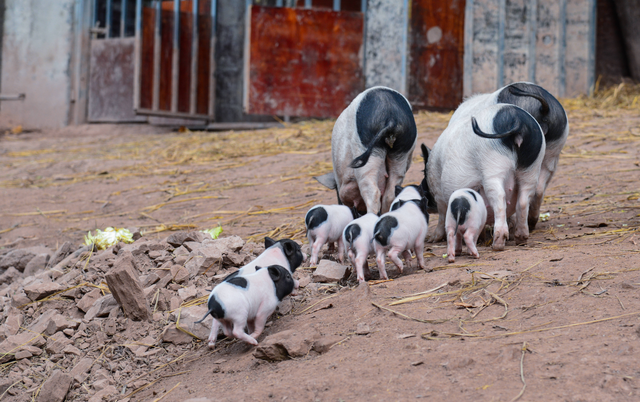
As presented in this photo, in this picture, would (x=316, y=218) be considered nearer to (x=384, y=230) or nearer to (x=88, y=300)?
(x=384, y=230)

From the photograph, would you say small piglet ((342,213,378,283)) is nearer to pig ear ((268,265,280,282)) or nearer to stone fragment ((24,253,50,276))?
pig ear ((268,265,280,282))

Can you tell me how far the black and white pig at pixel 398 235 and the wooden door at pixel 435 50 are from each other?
631 centimetres

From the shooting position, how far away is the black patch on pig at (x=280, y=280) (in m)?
2.97

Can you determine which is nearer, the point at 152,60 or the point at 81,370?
the point at 81,370

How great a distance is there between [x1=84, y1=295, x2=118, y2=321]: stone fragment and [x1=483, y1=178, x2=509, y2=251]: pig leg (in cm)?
231

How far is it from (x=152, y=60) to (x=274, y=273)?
27.7ft

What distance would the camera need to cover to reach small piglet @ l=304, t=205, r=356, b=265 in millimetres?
3797

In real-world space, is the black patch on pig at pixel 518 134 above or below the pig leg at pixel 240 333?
above

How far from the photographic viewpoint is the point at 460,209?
354 centimetres

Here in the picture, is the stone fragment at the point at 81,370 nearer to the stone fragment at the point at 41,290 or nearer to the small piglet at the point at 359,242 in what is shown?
the stone fragment at the point at 41,290

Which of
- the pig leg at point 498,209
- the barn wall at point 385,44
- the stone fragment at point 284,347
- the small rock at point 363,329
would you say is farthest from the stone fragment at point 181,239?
the barn wall at point 385,44

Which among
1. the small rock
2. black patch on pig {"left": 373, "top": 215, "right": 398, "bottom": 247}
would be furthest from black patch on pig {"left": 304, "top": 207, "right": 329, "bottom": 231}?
the small rock

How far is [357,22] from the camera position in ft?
32.1

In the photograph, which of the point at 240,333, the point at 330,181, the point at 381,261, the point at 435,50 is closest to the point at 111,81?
the point at 435,50
